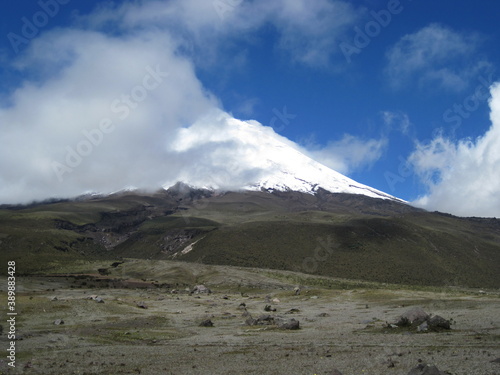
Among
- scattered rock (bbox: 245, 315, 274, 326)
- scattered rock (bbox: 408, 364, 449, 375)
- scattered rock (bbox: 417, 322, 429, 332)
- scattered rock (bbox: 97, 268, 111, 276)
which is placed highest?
scattered rock (bbox: 408, 364, 449, 375)

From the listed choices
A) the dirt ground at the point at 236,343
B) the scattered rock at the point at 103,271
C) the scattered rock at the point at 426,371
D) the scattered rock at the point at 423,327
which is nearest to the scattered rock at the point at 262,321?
the dirt ground at the point at 236,343

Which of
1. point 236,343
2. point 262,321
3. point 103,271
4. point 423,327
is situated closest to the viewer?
point 236,343

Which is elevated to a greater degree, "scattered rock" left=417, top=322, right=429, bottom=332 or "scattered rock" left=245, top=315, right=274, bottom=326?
"scattered rock" left=417, top=322, right=429, bottom=332

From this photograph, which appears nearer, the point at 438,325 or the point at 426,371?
the point at 426,371

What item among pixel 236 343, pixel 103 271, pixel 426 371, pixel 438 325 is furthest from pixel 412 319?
pixel 103 271

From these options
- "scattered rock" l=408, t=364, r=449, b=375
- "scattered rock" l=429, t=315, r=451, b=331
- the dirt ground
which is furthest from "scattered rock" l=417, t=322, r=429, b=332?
"scattered rock" l=408, t=364, r=449, b=375

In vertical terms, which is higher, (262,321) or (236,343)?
(236,343)

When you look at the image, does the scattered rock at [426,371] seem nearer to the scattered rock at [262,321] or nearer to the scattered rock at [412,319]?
the scattered rock at [412,319]

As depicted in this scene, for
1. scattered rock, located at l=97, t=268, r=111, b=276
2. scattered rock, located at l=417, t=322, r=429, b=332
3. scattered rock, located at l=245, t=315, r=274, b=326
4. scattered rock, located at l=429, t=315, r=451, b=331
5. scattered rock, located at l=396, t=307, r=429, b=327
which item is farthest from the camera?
scattered rock, located at l=97, t=268, r=111, b=276

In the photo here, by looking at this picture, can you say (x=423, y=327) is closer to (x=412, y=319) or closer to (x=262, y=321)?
(x=412, y=319)

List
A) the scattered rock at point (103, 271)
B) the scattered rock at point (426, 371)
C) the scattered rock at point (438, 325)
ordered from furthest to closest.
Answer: the scattered rock at point (103, 271) < the scattered rock at point (438, 325) < the scattered rock at point (426, 371)

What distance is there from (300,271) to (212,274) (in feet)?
124

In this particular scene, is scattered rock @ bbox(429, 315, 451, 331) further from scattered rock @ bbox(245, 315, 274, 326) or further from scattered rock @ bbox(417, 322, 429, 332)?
scattered rock @ bbox(245, 315, 274, 326)

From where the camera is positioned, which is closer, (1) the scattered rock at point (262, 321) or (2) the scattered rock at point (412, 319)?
(2) the scattered rock at point (412, 319)
